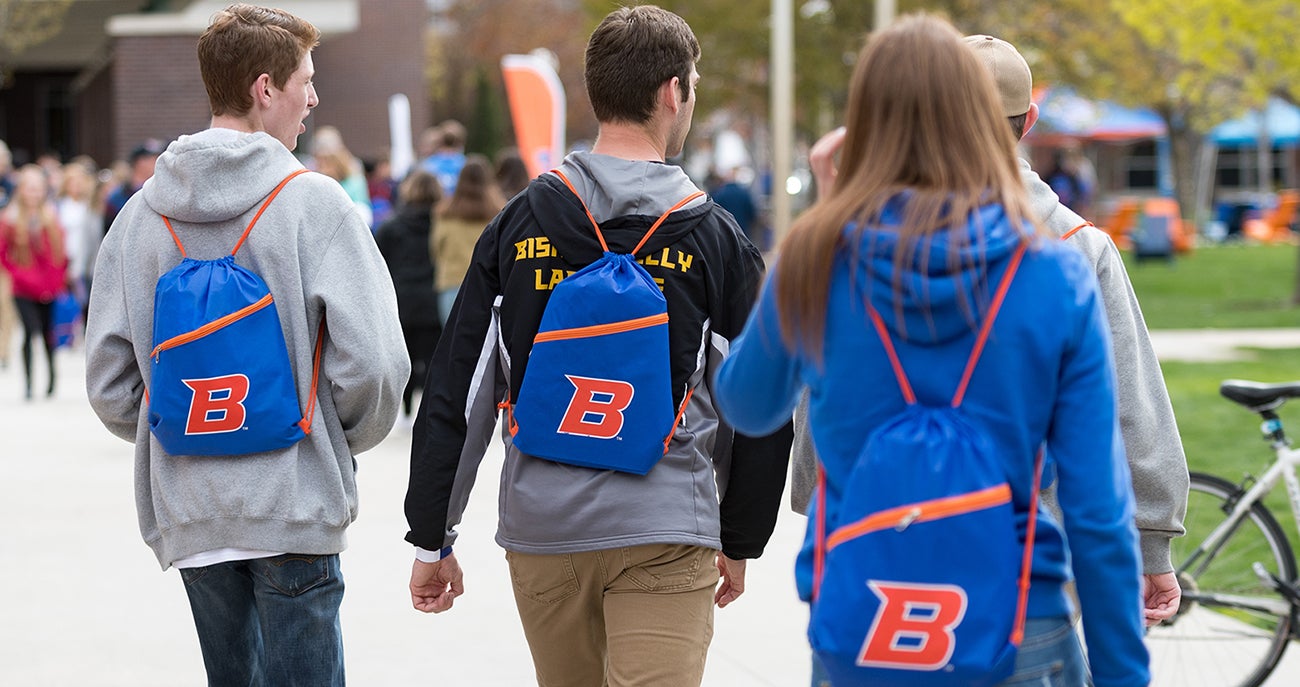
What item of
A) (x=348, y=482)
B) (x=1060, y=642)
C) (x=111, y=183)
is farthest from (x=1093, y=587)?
(x=111, y=183)

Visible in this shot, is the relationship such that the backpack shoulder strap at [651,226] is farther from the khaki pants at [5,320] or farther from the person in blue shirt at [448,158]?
the khaki pants at [5,320]

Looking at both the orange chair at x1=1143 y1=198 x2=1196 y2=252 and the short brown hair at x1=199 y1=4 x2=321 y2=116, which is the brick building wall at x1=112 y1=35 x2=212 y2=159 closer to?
the orange chair at x1=1143 y1=198 x2=1196 y2=252

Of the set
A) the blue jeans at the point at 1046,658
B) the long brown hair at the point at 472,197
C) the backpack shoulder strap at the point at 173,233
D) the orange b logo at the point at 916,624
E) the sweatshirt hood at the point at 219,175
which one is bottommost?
the long brown hair at the point at 472,197

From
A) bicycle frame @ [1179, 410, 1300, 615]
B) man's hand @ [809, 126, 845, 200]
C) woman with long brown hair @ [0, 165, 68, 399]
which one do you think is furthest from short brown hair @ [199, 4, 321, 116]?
woman with long brown hair @ [0, 165, 68, 399]

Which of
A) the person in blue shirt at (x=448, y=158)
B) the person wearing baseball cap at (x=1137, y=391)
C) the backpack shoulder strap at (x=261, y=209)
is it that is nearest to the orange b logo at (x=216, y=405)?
the backpack shoulder strap at (x=261, y=209)

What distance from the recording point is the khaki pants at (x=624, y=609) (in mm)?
3105

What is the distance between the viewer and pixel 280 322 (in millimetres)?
3273

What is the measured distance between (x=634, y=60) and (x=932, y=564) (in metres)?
1.36

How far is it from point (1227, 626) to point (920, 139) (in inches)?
144

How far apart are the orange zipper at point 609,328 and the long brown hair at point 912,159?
731 mm

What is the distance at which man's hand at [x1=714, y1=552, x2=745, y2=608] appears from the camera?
3316 millimetres

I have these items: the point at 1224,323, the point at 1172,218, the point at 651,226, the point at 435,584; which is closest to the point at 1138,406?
the point at 651,226

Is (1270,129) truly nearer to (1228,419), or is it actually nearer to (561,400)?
(1228,419)

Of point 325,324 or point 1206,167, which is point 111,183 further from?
point 1206,167
